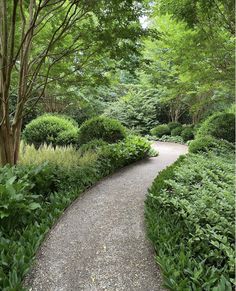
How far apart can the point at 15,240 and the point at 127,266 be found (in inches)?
50.2

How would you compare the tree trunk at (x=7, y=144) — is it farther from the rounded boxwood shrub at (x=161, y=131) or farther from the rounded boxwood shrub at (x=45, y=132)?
the rounded boxwood shrub at (x=161, y=131)

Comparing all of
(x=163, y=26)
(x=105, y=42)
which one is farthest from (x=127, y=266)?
(x=163, y=26)

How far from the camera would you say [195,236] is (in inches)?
99.1

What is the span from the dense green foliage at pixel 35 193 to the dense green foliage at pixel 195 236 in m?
1.27

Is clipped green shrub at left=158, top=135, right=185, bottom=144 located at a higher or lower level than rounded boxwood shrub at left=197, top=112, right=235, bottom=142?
lower

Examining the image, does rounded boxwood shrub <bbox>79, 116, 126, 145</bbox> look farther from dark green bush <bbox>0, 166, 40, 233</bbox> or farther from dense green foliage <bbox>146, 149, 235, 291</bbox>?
dark green bush <bbox>0, 166, 40, 233</bbox>

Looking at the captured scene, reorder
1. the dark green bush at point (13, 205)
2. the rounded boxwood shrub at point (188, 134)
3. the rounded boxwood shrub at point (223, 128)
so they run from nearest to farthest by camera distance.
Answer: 1. the dark green bush at point (13, 205)
2. the rounded boxwood shrub at point (223, 128)
3. the rounded boxwood shrub at point (188, 134)

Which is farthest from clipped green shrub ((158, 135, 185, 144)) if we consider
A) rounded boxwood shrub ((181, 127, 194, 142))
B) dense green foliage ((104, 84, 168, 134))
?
dense green foliage ((104, 84, 168, 134))

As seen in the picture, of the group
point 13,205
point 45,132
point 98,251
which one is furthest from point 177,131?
point 13,205

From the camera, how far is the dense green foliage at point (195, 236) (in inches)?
81.7

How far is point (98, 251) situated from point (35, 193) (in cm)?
151

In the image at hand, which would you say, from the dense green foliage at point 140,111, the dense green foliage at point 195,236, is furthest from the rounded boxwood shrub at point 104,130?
the dense green foliage at point 140,111

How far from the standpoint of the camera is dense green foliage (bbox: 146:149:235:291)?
2076 millimetres

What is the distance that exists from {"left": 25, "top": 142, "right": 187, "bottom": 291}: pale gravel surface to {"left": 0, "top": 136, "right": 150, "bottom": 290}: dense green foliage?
0.16 m
